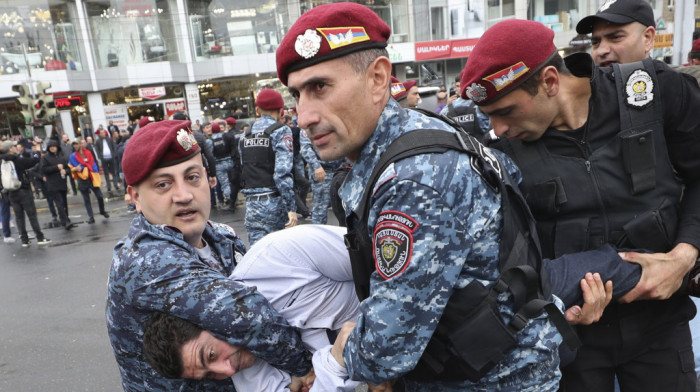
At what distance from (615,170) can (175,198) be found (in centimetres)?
162

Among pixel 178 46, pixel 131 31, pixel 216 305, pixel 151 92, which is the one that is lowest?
pixel 216 305

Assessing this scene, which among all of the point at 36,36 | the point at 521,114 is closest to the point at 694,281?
the point at 521,114

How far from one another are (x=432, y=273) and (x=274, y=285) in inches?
21.9

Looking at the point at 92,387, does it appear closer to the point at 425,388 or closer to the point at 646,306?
the point at 425,388

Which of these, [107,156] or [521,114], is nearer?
[521,114]

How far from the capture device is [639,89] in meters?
1.67

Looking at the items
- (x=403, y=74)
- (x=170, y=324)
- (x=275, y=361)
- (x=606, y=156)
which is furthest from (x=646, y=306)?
(x=403, y=74)

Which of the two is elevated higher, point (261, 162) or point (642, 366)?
point (261, 162)

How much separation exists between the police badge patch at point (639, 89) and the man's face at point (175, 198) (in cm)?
165

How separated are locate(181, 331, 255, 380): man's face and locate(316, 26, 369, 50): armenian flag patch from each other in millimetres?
962

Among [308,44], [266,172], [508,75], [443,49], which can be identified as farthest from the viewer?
[443,49]

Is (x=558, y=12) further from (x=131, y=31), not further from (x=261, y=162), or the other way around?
(x=261, y=162)

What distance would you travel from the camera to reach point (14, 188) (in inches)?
338

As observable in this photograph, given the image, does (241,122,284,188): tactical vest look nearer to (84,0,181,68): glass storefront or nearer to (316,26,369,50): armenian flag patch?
(316,26,369,50): armenian flag patch
